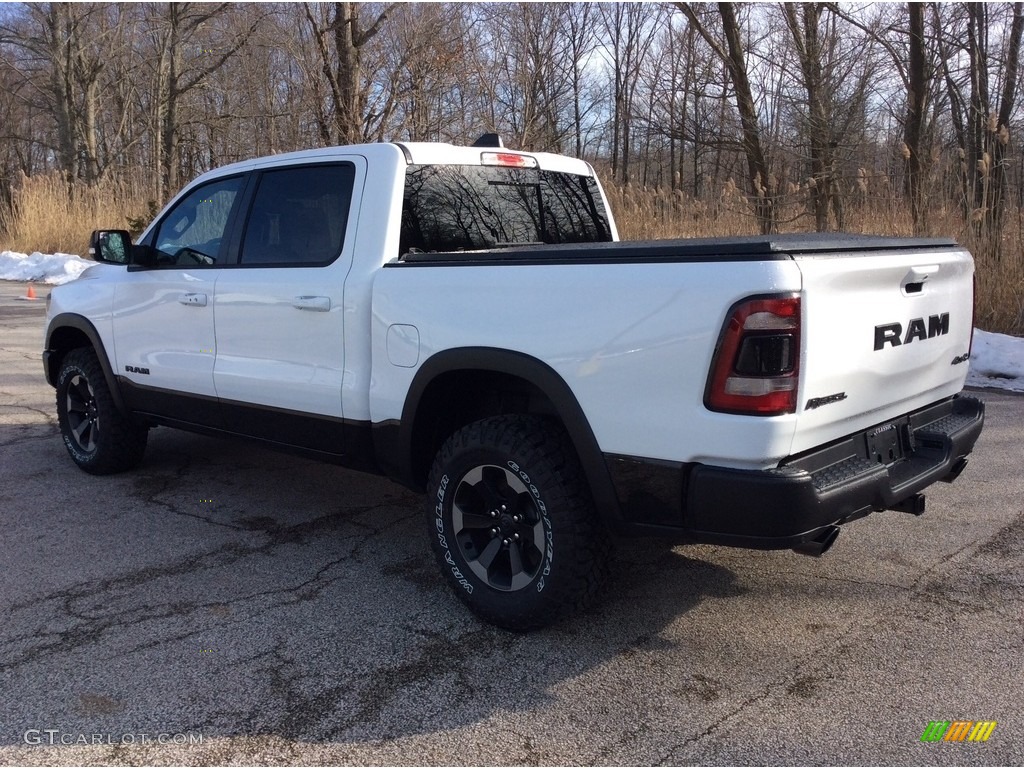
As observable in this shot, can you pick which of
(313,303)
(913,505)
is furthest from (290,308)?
(913,505)

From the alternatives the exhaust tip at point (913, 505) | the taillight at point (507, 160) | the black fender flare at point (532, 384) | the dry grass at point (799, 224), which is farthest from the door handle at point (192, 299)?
the dry grass at point (799, 224)

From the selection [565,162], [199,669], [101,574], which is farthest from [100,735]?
[565,162]

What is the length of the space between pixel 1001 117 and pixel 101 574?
14.1m

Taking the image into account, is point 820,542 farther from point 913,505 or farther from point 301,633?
point 301,633

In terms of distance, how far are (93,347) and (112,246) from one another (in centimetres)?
80

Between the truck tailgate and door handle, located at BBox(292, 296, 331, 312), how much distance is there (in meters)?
2.11

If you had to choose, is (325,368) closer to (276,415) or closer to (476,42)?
(276,415)

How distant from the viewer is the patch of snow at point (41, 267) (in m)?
17.8

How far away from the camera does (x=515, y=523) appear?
3.35 m

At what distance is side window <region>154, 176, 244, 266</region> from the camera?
4.64 meters

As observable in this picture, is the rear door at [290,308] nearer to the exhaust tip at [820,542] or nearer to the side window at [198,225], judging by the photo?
the side window at [198,225]

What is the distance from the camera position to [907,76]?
44.8 ft

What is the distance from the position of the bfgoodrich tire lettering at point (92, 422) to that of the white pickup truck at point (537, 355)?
0.46 metres

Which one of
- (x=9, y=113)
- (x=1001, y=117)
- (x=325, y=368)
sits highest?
(x=9, y=113)
